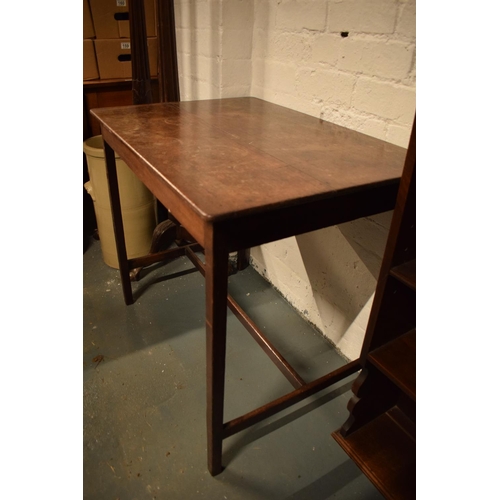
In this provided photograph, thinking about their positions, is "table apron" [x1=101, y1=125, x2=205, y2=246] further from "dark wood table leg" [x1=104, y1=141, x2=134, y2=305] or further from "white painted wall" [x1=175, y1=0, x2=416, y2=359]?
"white painted wall" [x1=175, y1=0, x2=416, y2=359]

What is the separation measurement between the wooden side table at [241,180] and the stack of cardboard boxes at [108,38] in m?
0.93

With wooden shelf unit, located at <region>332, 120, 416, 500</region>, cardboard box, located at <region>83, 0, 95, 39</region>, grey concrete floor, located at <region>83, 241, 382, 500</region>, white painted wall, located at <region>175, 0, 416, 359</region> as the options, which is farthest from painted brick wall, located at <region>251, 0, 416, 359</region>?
cardboard box, located at <region>83, 0, 95, 39</region>

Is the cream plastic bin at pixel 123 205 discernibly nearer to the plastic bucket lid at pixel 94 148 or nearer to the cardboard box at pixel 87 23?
the plastic bucket lid at pixel 94 148

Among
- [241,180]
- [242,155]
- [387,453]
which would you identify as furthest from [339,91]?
[387,453]

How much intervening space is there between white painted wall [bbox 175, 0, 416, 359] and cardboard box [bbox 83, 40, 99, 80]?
1.53 ft

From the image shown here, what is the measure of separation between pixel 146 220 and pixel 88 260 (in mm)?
385

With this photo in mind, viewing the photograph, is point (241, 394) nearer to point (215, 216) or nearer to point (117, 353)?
point (117, 353)

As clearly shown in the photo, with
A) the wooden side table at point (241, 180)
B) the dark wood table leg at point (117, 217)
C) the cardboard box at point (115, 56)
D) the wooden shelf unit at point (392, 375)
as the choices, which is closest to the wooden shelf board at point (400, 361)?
the wooden shelf unit at point (392, 375)

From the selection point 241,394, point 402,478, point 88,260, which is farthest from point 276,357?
point 88,260

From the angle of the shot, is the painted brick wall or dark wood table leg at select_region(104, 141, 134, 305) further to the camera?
dark wood table leg at select_region(104, 141, 134, 305)

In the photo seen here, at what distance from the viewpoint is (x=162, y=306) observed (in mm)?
1761

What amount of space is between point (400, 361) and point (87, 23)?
2050 mm

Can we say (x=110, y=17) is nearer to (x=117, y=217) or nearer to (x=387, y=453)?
(x=117, y=217)

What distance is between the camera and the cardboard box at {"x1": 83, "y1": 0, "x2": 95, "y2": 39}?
1897 mm
